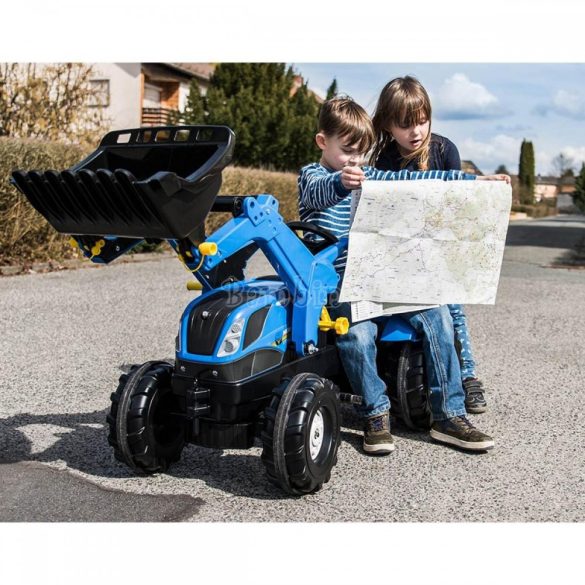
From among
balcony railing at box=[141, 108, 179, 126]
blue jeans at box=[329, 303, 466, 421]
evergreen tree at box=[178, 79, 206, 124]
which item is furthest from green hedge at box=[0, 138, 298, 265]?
balcony railing at box=[141, 108, 179, 126]

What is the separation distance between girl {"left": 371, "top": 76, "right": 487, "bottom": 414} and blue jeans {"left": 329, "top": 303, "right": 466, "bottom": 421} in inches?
22.4

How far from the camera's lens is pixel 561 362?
18.2 feet

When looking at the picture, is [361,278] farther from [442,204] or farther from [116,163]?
[116,163]

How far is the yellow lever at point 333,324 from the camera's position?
130 inches

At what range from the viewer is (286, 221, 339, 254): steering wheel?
3494mm

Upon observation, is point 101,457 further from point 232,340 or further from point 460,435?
point 460,435

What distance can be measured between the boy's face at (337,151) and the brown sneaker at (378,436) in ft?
3.91

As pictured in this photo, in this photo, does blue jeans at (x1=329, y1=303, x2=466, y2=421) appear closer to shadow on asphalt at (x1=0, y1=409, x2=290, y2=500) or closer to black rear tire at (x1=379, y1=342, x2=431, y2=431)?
black rear tire at (x1=379, y1=342, x2=431, y2=431)

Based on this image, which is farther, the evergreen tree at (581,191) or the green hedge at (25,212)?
the evergreen tree at (581,191)

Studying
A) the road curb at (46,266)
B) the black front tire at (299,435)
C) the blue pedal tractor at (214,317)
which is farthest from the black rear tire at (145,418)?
the road curb at (46,266)

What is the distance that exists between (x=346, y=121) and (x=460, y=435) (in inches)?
61.8

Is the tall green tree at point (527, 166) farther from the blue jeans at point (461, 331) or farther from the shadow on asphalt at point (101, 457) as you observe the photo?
the shadow on asphalt at point (101, 457)

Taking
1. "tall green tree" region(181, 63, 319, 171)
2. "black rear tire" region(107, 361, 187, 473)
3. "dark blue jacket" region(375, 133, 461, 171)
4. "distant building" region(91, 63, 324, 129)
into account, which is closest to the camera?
"black rear tire" region(107, 361, 187, 473)

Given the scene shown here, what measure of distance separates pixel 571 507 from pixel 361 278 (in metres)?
1.26
